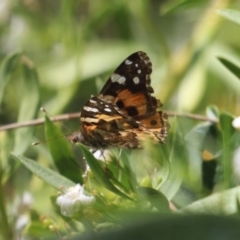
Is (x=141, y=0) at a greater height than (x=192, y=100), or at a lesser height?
greater

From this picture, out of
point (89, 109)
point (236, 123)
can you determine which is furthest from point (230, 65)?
point (89, 109)

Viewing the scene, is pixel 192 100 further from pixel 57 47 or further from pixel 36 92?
pixel 36 92

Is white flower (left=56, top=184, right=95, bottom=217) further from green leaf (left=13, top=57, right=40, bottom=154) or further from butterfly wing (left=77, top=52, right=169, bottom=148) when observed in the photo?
green leaf (left=13, top=57, right=40, bottom=154)

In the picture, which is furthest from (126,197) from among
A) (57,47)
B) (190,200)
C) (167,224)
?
(57,47)

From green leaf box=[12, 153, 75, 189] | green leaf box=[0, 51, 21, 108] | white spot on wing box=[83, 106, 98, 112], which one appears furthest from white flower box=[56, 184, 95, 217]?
green leaf box=[0, 51, 21, 108]

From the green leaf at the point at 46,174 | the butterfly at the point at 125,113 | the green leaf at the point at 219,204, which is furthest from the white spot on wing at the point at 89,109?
the green leaf at the point at 219,204

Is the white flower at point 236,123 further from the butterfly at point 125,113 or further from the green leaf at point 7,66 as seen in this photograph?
the green leaf at point 7,66

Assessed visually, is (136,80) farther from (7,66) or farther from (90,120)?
(7,66)
